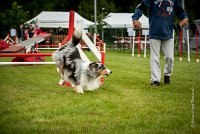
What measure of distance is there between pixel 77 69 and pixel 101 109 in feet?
6.46

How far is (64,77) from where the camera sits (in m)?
8.30

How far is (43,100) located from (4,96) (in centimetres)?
79

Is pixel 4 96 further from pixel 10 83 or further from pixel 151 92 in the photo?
pixel 151 92

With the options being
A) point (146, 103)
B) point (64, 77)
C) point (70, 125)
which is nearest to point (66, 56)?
point (64, 77)

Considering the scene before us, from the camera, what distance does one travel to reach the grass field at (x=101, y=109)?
5027mm

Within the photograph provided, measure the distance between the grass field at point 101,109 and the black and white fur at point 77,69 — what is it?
19 cm

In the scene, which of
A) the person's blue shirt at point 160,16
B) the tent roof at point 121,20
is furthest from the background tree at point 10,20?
the person's blue shirt at point 160,16

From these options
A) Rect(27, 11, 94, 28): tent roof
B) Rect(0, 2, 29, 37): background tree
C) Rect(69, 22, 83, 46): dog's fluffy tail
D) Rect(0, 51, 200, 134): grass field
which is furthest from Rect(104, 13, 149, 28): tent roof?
Rect(69, 22, 83, 46): dog's fluffy tail

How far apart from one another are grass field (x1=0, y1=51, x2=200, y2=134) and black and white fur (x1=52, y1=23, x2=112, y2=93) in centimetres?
19

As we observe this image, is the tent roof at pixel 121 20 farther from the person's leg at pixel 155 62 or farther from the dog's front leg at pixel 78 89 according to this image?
the dog's front leg at pixel 78 89

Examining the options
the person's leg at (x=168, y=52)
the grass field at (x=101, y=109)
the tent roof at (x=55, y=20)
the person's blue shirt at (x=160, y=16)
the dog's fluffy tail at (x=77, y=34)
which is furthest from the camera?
the tent roof at (x=55, y=20)

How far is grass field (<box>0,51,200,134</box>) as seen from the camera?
503 centimetres

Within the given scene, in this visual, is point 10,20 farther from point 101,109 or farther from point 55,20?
point 101,109

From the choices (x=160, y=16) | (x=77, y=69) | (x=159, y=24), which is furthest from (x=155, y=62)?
(x=77, y=69)
